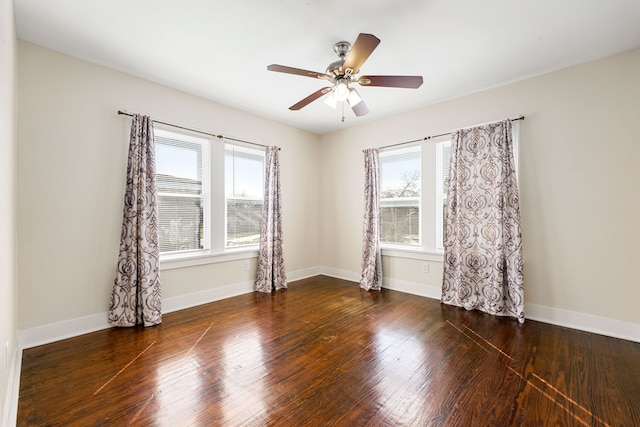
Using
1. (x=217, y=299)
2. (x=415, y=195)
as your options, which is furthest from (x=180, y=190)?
(x=415, y=195)

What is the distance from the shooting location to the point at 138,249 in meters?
2.94

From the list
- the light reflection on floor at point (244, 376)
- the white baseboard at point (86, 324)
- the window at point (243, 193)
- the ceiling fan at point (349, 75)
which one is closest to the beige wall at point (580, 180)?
the ceiling fan at point (349, 75)

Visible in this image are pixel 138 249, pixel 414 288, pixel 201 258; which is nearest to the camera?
pixel 138 249

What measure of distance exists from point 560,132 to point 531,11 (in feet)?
4.77

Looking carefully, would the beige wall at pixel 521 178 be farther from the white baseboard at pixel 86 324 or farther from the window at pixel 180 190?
the window at pixel 180 190

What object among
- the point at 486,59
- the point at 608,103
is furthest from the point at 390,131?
the point at 608,103

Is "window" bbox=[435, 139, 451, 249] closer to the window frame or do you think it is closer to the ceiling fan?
the window frame

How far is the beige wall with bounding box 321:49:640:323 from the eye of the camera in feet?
8.69

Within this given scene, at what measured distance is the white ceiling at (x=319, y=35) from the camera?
2.08 metres

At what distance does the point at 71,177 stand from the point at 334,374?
3.02 m

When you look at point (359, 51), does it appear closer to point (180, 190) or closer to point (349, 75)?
point (349, 75)

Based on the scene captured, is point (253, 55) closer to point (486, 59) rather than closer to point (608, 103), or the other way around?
point (486, 59)

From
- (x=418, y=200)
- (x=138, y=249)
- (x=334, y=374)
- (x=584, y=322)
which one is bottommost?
(x=334, y=374)

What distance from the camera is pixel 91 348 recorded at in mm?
2451
